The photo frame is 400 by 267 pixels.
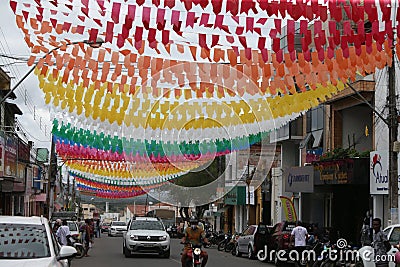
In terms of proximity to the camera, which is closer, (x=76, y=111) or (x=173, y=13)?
(x=173, y=13)

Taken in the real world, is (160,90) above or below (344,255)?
above

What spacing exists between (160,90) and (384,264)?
21.9ft

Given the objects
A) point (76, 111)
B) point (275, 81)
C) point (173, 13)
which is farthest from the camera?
point (76, 111)

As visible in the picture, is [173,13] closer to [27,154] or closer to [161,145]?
[161,145]

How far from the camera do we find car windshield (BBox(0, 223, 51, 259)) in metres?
10.9

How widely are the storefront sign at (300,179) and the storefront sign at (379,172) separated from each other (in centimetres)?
626

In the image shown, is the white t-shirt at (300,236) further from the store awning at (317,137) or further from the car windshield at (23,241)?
the store awning at (317,137)

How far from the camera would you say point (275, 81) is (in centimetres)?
1656

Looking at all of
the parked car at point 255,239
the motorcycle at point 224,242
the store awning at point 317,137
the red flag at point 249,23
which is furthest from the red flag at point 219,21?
the motorcycle at point 224,242

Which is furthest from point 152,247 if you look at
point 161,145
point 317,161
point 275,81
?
point 275,81

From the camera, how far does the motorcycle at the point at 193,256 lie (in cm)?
1708

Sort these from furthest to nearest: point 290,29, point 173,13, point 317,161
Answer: point 317,161, point 290,29, point 173,13

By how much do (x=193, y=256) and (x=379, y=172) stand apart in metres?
14.0

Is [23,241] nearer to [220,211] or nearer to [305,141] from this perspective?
[305,141]
